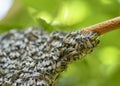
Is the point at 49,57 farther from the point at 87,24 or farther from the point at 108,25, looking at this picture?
the point at 87,24

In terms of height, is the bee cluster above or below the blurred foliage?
below

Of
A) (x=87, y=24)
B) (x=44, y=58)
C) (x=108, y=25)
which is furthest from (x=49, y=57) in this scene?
(x=87, y=24)

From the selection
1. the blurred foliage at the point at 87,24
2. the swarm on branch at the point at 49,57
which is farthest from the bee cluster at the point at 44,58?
the blurred foliage at the point at 87,24

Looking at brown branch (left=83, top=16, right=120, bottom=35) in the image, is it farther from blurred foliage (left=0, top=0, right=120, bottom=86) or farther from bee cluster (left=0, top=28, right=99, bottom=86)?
blurred foliage (left=0, top=0, right=120, bottom=86)

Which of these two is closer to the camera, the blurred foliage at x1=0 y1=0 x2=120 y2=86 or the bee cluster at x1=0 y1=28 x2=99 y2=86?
the bee cluster at x1=0 y1=28 x2=99 y2=86

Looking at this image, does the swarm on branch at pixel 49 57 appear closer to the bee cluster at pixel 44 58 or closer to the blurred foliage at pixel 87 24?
the bee cluster at pixel 44 58

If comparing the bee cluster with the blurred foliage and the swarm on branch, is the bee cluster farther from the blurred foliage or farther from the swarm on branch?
the blurred foliage

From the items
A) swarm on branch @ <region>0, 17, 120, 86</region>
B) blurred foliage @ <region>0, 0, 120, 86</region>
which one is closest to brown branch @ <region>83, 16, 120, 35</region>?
swarm on branch @ <region>0, 17, 120, 86</region>

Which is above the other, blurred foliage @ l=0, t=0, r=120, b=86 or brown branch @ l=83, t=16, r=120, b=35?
blurred foliage @ l=0, t=0, r=120, b=86
